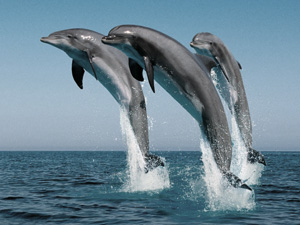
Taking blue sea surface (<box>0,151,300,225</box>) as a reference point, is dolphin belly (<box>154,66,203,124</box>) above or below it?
above

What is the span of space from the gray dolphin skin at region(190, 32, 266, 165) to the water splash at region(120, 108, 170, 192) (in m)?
3.34

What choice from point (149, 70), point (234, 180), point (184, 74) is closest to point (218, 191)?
point (234, 180)

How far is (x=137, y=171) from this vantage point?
1448 cm

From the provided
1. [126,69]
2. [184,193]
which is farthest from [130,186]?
[126,69]

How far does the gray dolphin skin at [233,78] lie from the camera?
13.2m

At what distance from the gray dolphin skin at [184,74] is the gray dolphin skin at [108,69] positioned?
8.36 feet

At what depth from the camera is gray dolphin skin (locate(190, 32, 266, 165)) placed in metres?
13.2

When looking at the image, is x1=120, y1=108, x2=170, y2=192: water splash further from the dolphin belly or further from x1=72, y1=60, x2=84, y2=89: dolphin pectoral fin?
the dolphin belly

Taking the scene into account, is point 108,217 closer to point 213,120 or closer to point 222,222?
point 222,222

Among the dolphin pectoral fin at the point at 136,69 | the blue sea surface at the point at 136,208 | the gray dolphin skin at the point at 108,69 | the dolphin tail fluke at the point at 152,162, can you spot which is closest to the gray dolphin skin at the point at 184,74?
the dolphin pectoral fin at the point at 136,69

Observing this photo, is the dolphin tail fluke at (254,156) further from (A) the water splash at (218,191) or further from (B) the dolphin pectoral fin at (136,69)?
(B) the dolphin pectoral fin at (136,69)

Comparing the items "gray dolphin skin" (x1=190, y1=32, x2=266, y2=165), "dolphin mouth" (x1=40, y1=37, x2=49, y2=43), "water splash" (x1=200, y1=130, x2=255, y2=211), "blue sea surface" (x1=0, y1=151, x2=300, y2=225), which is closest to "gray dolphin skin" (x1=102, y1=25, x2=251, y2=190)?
"water splash" (x1=200, y1=130, x2=255, y2=211)

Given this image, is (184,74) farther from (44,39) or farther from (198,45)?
(44,39)

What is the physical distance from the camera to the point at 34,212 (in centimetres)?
1119
